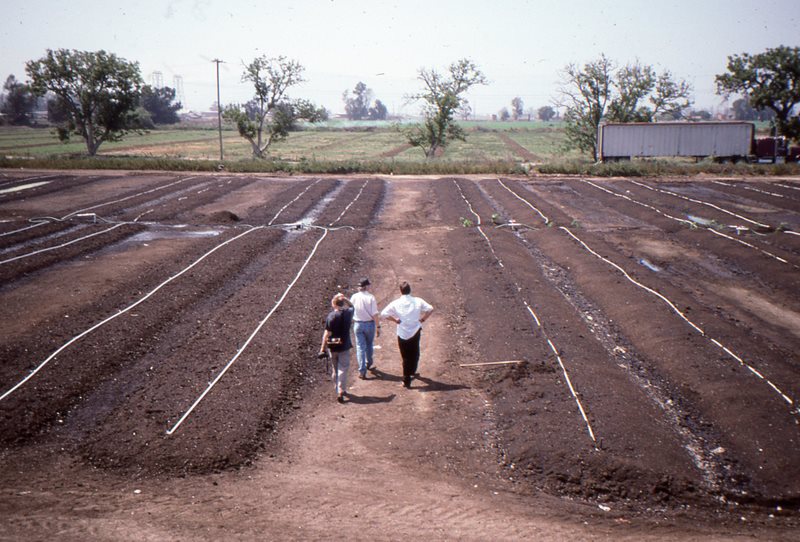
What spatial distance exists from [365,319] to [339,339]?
680 mm

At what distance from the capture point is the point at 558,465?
259 inches

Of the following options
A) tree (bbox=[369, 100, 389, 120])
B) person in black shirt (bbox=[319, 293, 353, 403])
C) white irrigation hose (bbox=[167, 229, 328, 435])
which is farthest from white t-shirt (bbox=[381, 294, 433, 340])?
tree (bbox=[369, 100, 389, 120])

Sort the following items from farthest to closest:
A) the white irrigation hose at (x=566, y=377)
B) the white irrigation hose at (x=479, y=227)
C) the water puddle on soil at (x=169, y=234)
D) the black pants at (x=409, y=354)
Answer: the water puddle on soil at (x=169, y=234)
the white irrigation hose at (x=479, y=227)
the black pants at (x=409, y=354)
the white irrigation hose at (x=566, y=377)

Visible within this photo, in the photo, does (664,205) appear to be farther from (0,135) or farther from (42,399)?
(0,135)

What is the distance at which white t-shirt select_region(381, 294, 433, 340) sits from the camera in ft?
27.4


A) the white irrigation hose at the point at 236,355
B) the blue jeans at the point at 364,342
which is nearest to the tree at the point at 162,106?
the white irrigation hose at the point at 236,355

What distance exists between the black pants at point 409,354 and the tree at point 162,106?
4118 inches

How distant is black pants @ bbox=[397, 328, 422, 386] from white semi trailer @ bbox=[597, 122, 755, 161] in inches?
1361

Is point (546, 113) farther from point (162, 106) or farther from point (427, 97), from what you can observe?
point (427, 97)

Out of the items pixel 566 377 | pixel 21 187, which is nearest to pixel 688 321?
pixel 566 377

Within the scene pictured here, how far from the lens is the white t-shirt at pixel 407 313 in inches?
328

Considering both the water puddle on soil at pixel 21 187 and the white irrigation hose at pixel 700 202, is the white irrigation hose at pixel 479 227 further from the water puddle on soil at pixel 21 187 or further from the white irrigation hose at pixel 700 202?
the water puddle on soil at pixel 21 187

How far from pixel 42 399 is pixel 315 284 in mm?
6515

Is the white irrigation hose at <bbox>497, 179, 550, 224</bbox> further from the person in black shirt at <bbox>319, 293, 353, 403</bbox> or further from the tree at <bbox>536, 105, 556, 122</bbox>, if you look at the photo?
the tree at <bbox>536, 105, 556, 122</bbox>
